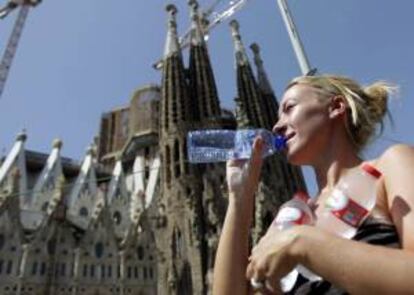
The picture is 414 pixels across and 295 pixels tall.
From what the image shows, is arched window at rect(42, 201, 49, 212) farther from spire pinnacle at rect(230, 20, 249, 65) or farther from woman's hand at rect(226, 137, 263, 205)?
woman's hand at rect(226, 137, 263, 205)

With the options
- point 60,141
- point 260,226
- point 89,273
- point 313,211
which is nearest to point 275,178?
point 260,226

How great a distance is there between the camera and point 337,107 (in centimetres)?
219

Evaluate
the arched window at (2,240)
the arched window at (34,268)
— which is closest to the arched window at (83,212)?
the arched window at (34,268)

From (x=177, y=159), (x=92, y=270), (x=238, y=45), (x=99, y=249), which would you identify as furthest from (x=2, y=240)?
(x=238, y=45)

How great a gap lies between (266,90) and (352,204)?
1618 inches

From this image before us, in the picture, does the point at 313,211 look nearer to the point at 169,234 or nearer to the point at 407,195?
the point at 407,195

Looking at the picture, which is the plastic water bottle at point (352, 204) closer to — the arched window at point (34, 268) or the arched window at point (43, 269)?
the arched window at point (34, 268)

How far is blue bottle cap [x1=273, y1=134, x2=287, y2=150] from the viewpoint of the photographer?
2.23 m

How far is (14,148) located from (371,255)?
3918 cm

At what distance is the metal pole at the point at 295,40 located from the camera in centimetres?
797

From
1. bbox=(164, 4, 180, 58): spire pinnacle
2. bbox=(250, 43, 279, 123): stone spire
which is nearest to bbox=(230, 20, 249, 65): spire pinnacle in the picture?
bbox=(250, 43, 279, 123): stone spire

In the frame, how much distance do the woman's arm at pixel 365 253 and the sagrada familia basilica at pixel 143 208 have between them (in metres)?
24.3

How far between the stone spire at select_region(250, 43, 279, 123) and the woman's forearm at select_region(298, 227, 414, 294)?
35436 millimetres

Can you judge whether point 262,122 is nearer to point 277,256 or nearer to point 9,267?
point 9,267
